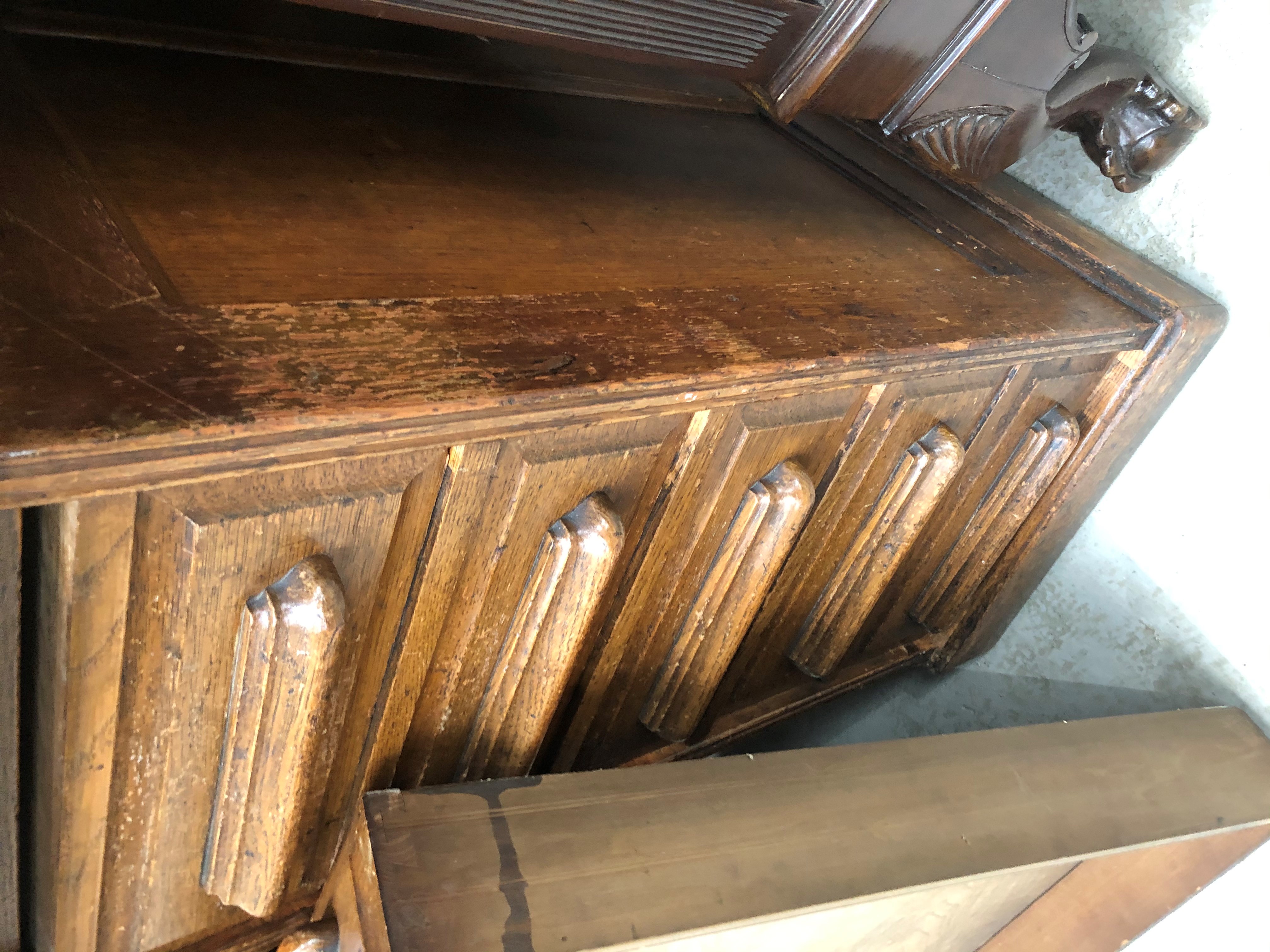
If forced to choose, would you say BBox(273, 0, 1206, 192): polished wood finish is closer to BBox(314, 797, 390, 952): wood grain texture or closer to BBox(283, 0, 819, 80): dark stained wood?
BBox(283, 0, 819, 80): dark stained wood

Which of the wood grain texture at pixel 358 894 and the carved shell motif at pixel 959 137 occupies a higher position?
the carved shell motif at pixel 959 137

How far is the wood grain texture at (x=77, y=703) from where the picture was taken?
0.48 meters

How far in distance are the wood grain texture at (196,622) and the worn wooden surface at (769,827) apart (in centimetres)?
13

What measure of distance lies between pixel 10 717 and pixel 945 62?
0.99 meters

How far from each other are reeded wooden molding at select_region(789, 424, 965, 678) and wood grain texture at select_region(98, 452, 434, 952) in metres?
0.59

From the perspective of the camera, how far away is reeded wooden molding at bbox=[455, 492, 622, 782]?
708mm

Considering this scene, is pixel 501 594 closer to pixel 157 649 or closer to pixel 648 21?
pixel 157 649

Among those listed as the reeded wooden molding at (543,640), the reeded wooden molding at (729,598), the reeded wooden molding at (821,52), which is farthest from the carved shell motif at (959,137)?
the reeded wooden molding at (543,640)

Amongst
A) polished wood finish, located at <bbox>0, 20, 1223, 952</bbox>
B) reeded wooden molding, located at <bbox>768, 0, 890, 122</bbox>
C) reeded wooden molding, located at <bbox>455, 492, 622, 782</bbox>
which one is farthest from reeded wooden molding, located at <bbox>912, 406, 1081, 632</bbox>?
reeded wooden molding, located at <bbox>455, 492, 622, 782</bbox>

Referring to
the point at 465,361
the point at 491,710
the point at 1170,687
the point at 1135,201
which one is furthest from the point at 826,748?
the point at 1135,201

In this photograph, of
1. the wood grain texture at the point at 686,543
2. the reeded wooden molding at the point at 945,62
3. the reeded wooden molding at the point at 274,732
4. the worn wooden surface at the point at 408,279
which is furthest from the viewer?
the reeded wooden molding at the point at 945,62

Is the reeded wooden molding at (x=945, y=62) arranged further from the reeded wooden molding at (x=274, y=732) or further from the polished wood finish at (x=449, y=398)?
the reeded wooden molding at (x=274, y=732)

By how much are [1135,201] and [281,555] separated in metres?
1.22

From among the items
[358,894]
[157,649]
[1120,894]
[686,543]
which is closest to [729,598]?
Result: [686,543]
